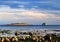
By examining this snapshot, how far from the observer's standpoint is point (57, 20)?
2533 millimetres

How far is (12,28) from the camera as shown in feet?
7.99

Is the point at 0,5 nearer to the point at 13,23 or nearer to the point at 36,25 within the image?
the point at 13,23

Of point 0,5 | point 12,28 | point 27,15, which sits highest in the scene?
point 0,5

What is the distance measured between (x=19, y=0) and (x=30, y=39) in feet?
1.91

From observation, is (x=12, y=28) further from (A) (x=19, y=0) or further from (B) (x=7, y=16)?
(A) (x=19, y=0)

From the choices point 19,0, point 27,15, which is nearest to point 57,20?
point 27,15

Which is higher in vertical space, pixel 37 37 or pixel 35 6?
pixel 35 6

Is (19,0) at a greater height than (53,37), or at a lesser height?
greater

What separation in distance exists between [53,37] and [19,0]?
2.41 ft

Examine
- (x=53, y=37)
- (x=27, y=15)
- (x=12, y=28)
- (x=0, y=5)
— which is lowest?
(x=53, y=37)

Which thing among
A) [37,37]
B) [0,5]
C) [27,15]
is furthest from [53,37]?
[0,5]

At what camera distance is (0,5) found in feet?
8.02

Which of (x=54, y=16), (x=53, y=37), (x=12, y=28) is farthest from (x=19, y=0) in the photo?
(x=53, y=37)

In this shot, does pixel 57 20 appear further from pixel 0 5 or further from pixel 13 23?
pixel 0 5
